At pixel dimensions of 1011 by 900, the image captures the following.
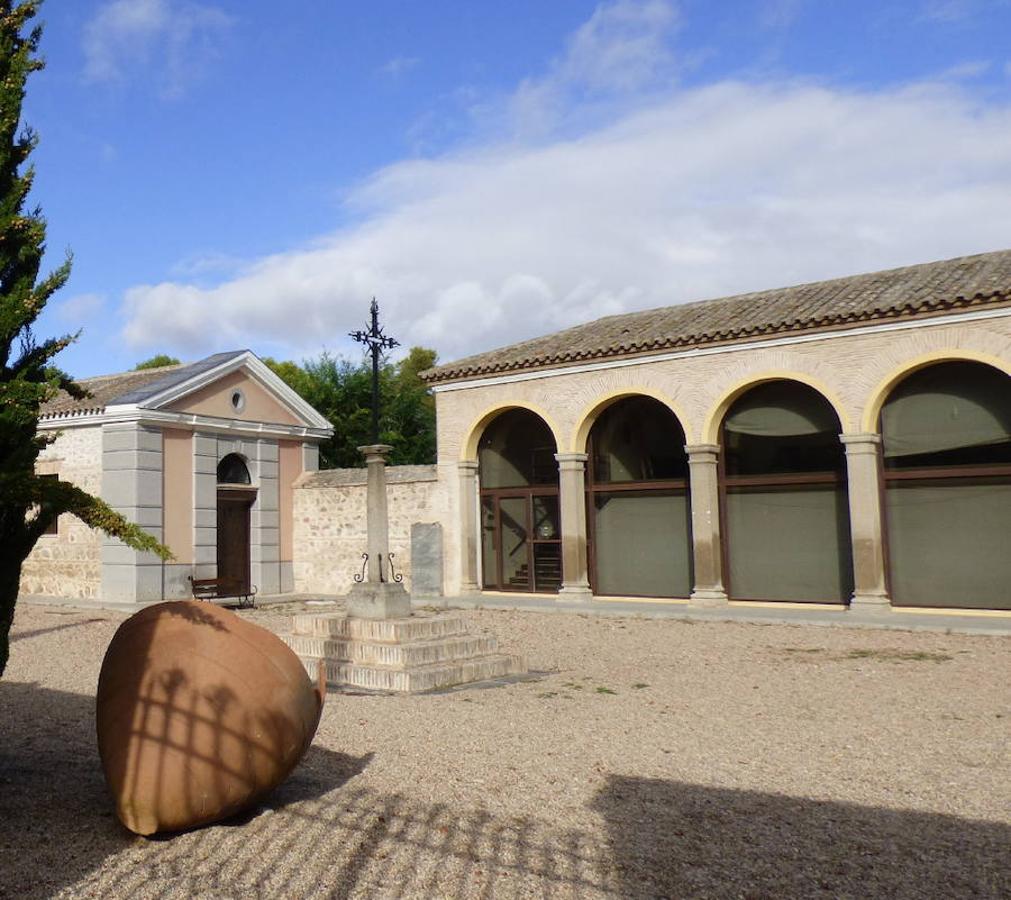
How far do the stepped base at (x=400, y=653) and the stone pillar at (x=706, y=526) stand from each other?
5.97m

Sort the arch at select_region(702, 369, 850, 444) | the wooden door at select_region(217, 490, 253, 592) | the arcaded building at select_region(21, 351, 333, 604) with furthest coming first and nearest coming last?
the wooden door at select_region(217, 490, 253, 592) < the arcaded building at select_region(21, 351, 333, 604) < the arch at select_region(702, 369, 850, 444)

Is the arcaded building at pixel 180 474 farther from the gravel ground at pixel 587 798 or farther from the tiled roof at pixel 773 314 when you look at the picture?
the gravel ground at pixel 587 798

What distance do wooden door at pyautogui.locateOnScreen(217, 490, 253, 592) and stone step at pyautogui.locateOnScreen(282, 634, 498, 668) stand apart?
859 centimetres

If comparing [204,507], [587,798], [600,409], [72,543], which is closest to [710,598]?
[600,409]

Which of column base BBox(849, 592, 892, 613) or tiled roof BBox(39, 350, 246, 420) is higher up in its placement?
tiled roof BBox(39, 350, 246, 420)

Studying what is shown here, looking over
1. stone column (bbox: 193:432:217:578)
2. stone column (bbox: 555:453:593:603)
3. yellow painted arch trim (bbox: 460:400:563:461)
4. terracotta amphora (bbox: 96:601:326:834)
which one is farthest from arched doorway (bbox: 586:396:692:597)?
terracotta amphora (bbox: 96:601:326:834)

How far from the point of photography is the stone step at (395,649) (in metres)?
8.93

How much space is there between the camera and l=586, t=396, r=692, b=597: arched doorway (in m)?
16.1

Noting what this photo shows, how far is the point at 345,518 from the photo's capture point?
18750 mm

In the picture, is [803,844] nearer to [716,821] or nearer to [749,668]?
[716,821]

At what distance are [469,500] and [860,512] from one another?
715cm

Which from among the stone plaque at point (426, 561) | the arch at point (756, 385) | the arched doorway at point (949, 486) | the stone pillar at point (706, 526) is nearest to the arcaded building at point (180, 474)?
the stone plaque at point (426, 561)

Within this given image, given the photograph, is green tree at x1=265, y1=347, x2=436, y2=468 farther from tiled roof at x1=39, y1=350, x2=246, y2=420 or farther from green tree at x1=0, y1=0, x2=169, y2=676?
green tree at x1=0, y1=0, x2=169, y2=676

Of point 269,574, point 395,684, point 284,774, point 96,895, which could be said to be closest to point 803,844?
point 284,774
